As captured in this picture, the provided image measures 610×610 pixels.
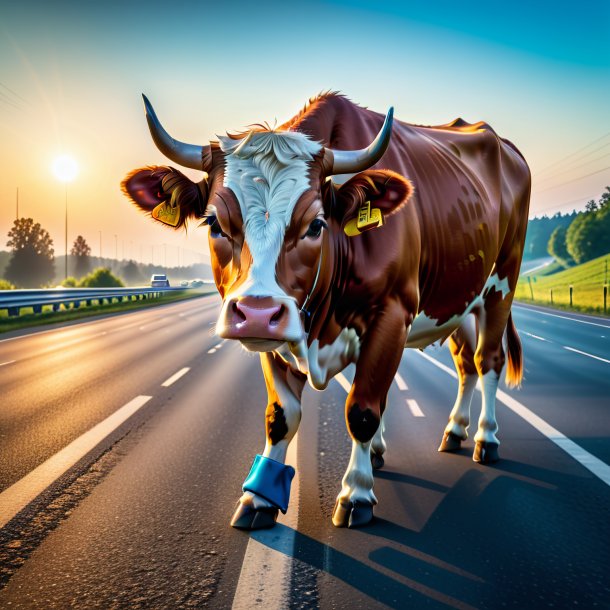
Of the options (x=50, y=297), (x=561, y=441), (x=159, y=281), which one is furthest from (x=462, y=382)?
(x=159, y=281)

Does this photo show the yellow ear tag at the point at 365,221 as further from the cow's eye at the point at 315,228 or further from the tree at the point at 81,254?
the tree at the point at 81,254

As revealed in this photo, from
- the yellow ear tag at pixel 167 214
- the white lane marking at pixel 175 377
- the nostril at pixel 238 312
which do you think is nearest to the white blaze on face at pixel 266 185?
the nostril at pixel 238 312

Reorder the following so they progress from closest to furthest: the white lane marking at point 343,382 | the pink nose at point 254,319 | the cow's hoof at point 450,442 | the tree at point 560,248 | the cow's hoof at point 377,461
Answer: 1. the pink nose at point 254,319
2. the cow's hoof at point 377,461
3. the cow's hoof at point 450,442
4. the white lane marking at point 343,382
5. the tree at point 560,248

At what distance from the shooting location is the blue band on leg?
387 centimetres

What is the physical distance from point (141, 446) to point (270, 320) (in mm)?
3090

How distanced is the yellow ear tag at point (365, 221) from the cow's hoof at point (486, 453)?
246 cm

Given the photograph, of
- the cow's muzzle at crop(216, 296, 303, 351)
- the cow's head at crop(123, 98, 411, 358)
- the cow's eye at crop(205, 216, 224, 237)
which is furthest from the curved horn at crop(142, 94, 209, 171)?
the cow's muzzle at crop(216, 296, 303, 351)

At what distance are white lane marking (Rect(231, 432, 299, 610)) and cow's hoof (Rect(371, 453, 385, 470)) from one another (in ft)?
3.84

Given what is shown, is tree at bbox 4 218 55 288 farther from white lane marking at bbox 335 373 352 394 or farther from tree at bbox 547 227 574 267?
white lane marking at bbox 335 373 352 394

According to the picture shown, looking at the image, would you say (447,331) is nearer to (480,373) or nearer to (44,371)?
(480,373)

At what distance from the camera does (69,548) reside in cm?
346

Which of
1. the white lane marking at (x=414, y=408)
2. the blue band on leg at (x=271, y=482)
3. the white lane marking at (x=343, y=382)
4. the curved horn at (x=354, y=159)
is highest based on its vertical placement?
the curved horn at (x=354, y=159)

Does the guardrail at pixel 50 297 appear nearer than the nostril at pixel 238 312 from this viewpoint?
No

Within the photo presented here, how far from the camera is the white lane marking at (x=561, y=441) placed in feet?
16.4
